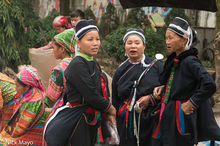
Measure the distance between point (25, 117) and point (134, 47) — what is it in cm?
144

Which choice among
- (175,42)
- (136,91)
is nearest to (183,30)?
(175,42)

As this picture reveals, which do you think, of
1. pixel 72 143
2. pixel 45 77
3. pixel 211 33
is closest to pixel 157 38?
pixel 45 77

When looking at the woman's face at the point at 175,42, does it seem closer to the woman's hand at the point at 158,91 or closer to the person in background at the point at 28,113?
the woman's hand at the point at 158,91

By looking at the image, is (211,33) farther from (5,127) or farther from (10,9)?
(5,127)

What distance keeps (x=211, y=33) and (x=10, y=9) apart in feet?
Result: 32.2

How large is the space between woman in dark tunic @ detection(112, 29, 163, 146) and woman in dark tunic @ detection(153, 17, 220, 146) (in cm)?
25

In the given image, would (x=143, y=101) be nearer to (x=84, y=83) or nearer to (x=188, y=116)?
(x=188, y=116)

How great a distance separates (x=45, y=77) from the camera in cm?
503

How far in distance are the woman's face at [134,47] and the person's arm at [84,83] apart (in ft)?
2.84

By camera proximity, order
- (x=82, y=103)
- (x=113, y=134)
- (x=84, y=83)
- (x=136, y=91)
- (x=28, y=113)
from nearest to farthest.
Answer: (x=84, y=83) → (x=82, y=103) → (x=113, y=134) → (x=28, y=113) → (x=136, y=91)

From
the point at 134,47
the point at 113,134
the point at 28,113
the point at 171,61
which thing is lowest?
the point at 113,134

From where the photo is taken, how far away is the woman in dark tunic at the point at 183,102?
281 cm

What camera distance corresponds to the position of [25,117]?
2.98 m

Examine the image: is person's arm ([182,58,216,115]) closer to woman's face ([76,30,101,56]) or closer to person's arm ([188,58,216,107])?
person's arm ([188,58,216,107])
